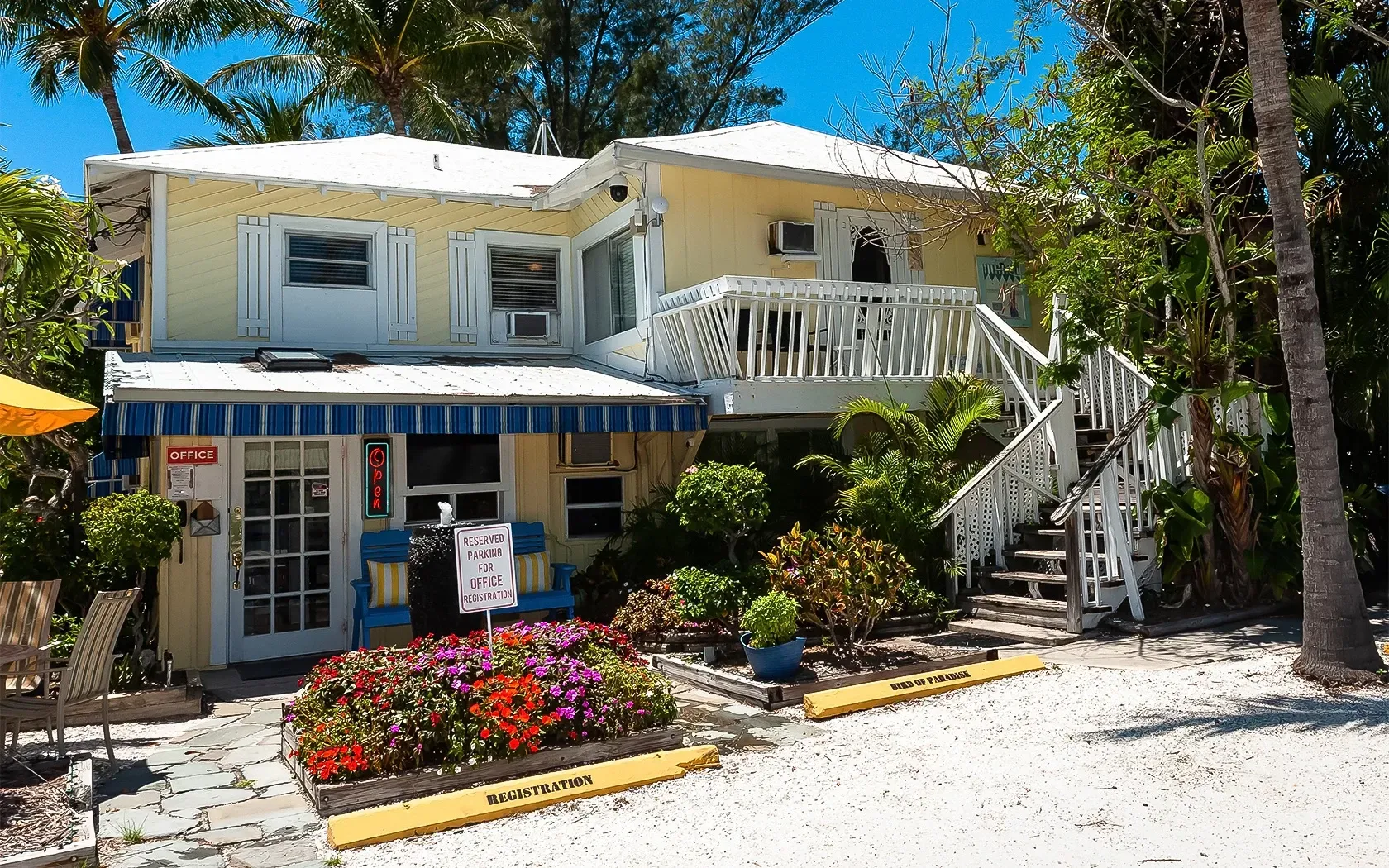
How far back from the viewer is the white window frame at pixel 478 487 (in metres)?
11.0

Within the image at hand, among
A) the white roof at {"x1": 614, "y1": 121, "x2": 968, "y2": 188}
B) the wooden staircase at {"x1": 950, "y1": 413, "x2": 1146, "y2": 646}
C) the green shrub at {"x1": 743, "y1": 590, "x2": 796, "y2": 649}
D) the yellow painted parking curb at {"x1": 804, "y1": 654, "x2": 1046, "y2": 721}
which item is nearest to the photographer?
the yellow painted parking curb at {"x1": 804, "y1": 654, "x2": 1046, "y2": 721}

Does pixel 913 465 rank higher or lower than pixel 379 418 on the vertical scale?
lower

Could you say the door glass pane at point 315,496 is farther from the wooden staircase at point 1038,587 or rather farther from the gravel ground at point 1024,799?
the wooden staircase at point 1038,587

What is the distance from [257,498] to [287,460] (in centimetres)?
47

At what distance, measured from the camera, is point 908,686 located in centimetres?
755

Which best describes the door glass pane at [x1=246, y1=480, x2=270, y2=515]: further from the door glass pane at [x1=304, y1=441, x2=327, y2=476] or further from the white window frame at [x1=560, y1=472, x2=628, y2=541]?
the white window frame at [x1=560, y1=472, x2=628, y2=541]

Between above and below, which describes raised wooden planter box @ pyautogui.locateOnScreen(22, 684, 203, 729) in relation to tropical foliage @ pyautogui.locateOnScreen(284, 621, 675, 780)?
below

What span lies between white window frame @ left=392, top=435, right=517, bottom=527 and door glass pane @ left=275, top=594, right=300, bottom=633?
1.25 metres

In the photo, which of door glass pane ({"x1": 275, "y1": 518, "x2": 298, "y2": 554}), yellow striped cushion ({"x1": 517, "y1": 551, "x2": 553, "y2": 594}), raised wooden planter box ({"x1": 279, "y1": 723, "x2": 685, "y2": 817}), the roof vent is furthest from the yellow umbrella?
yellow striped cushion ({"x1": 517, "y1": 551, "x2": 553, "y2": 594})

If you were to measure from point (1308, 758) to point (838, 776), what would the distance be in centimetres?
243

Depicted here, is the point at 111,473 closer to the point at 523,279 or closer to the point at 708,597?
the point at 523,279

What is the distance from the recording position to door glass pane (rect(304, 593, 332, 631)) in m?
10.5

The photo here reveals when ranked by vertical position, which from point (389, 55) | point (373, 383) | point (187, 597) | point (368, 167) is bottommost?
point (187, 597)

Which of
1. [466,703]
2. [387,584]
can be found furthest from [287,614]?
[466,703]
